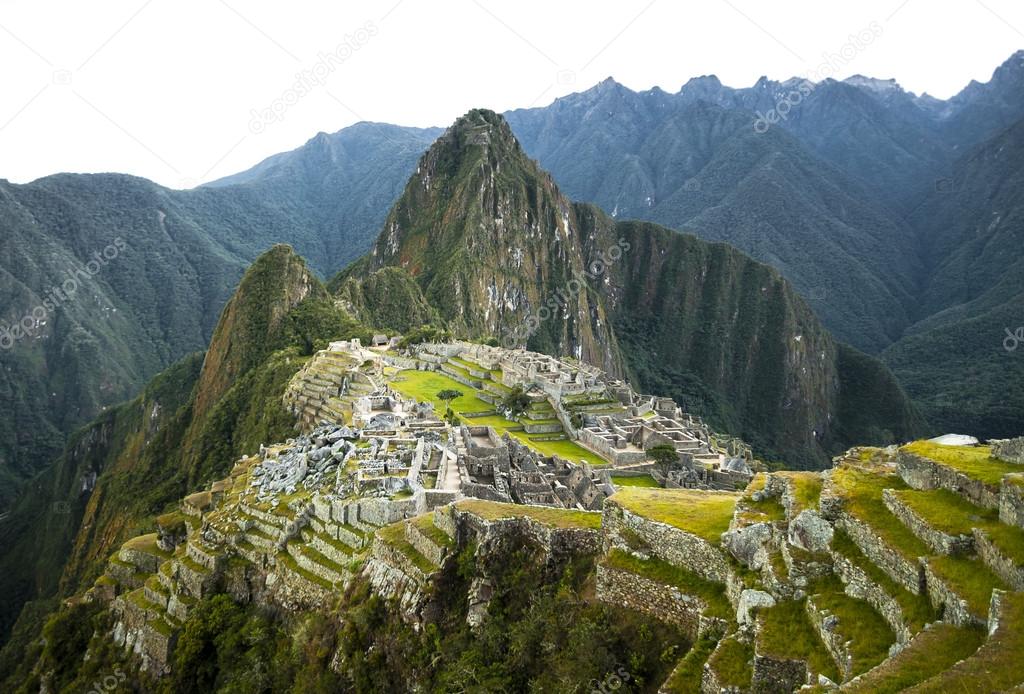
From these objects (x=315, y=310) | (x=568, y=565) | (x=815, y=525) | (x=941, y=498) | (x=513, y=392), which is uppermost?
(x=315, y=310)

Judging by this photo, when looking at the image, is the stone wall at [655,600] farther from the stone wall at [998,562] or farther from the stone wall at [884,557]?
the stone wall at [998,562]

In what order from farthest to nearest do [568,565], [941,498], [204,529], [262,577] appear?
1. [204,529]
2. [262,577]
3. [568,565]
4. [941,498]

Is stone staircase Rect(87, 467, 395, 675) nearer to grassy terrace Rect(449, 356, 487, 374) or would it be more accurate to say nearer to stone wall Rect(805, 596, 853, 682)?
stone wall Rect(805, 596, 853, 682)

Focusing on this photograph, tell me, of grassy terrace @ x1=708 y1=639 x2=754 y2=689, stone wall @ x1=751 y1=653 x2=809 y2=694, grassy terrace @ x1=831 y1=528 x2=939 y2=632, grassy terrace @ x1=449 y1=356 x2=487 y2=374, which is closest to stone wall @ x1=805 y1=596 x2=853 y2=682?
stone wall @ x1=751 y1=653 x2=809 y2=694

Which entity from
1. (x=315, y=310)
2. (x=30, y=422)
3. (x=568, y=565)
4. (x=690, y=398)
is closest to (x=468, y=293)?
(x=315, y=310)

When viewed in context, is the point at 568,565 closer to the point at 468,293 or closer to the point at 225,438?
the point at 225,438

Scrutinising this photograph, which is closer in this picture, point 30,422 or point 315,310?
point 315,310

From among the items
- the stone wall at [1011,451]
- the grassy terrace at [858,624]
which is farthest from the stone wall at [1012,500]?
the grassy terrace at [858,624]
